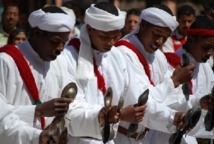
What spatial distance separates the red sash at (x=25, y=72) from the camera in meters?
7.34

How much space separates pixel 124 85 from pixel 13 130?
5.33ft

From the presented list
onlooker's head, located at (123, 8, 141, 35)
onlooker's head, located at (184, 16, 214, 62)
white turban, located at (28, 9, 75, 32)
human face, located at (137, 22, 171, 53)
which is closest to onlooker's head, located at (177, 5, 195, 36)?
onlooker's head, located at (123, 8, 141, 35)

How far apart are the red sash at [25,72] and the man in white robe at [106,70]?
422 millimetres

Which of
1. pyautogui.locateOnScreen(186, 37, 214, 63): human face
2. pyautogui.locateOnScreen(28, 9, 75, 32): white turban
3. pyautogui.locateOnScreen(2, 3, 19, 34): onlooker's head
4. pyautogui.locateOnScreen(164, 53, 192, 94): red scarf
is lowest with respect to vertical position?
pyautogui.locateOnScreen(2, 3, 19, 34): onlooker's head

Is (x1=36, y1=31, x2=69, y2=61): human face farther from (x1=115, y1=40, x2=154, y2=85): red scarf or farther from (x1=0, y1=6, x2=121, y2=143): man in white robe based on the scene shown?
(x1=115, y1=40, x2=154, y2=85): red scarf

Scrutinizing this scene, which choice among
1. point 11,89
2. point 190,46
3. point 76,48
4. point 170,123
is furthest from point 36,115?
point 190,46

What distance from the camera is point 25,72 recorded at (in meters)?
7.36

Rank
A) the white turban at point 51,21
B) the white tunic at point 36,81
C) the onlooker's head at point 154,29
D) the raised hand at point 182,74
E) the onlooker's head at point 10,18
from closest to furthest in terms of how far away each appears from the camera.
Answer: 1. the white tunic at point 36,81
2. the white turban at point 51,21
3. the raised hand at point 182,74
4. the onlooker's head at point 154,29
5. the onlooker's head at point 10,18

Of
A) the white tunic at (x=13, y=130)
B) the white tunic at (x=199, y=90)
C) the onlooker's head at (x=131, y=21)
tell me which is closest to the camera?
the white tunic at (x=13, y=130)

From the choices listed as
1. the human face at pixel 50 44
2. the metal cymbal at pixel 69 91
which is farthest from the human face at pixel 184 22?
the metal cymbal at pixel 69 91

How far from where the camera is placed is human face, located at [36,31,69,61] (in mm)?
7375

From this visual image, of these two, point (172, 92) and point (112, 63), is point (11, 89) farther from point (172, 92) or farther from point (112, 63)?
point (172, 92)

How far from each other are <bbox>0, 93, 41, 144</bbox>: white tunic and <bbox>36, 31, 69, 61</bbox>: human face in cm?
59

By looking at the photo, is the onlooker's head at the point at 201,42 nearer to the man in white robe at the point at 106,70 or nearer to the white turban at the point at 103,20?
the man in white robe at the point at 106,70
